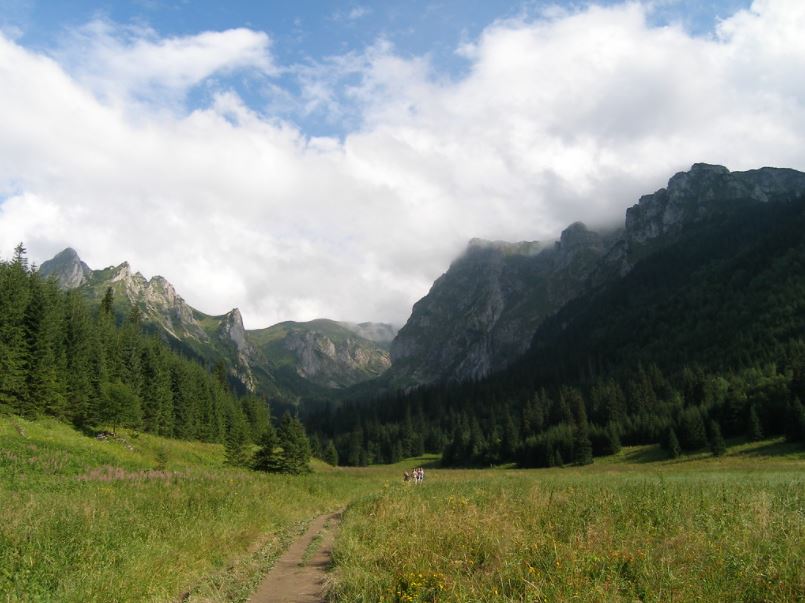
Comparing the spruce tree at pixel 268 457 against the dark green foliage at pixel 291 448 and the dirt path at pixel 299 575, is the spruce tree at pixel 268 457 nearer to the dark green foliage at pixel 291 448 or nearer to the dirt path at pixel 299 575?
the dark green foliage at pixel 291 448

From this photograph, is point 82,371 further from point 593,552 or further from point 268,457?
point 593,552

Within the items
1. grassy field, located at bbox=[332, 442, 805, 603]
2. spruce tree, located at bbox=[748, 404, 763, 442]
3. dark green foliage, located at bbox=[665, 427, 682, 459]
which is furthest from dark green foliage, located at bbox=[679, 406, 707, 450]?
grassy field, located at bbox=[332, 442, 805, 603]

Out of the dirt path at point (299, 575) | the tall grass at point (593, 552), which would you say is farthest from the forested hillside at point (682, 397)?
the dirt path at point (299, 575)

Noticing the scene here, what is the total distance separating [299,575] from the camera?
12836mm

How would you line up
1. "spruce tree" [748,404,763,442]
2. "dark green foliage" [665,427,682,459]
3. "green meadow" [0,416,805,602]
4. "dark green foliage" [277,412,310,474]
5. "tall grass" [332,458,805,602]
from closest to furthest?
"tall grass" [332,458,805,602] → "green meadow" [0,416,805,602] → "dark green foliage" [277,412,310,474] → "spruce tree" [748,404,763,442] → "dark green foliage" [665,427,682,459]

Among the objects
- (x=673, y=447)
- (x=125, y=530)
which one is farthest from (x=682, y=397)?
(x=125, y=530)

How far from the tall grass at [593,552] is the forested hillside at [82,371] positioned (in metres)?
49.7

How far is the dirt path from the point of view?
35.4ft

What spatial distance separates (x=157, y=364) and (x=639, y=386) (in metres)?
122

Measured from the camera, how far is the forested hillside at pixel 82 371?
51156 millimetres

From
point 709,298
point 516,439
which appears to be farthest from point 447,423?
point 709,298

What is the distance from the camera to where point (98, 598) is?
972 cm

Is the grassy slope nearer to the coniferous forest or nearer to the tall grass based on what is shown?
the tall grass

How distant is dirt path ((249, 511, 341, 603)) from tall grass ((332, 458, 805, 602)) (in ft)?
2.16
